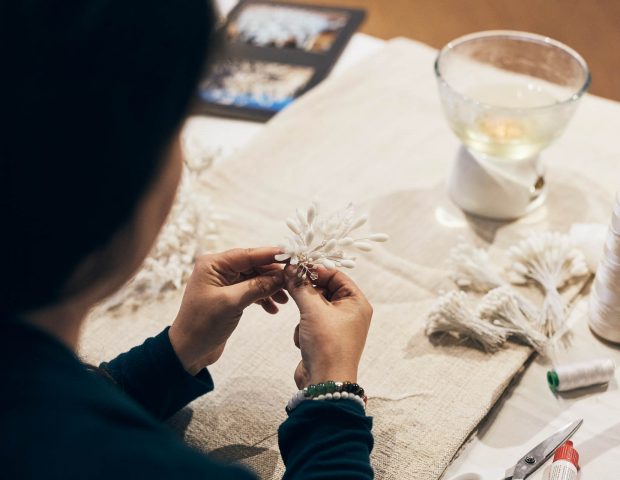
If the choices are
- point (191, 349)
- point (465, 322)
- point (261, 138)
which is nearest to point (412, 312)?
point (465, 322)

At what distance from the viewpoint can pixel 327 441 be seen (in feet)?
2.39

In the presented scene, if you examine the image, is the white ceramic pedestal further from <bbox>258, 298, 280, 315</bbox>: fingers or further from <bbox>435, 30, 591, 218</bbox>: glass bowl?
<bbox>258, 298, 280, 315</bbox>: fingers

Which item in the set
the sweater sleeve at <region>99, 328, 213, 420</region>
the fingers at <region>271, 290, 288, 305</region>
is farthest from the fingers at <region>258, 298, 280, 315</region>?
the sweater sleeve at <region>99, 328, 213, 420</region>

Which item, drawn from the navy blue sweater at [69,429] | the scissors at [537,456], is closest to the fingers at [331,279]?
the scissors at [537,456]

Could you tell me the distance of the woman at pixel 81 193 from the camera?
44 centimetres

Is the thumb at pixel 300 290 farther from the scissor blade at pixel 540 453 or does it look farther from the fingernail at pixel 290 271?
the scissor blade at pixel 540 453

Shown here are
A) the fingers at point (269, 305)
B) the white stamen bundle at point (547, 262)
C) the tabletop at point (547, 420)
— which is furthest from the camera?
the white stamen bundle at point (547, 262)

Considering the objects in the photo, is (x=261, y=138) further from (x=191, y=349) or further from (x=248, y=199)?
(x=191, y=349)

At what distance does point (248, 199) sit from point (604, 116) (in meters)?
0.70

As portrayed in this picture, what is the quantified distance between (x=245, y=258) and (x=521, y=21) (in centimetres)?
239

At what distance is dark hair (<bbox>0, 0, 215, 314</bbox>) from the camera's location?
0.43 meters

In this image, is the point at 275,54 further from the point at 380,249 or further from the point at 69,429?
the point at 69,429

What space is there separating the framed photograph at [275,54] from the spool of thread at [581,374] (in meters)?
0.81

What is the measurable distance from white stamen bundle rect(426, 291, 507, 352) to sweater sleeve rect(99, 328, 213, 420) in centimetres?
33
